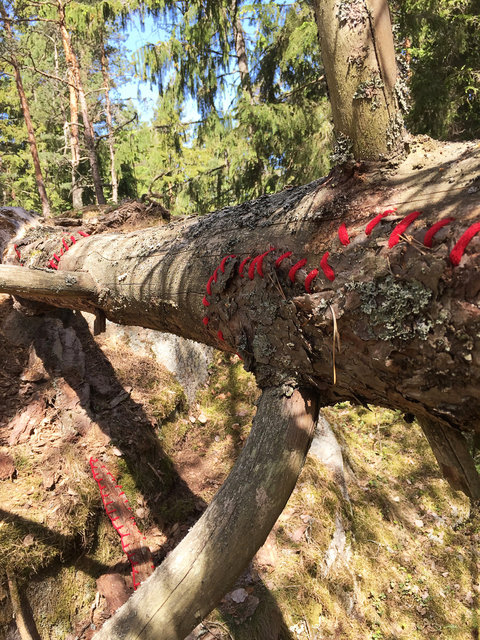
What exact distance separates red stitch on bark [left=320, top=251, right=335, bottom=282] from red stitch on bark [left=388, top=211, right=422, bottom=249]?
24 centimetres

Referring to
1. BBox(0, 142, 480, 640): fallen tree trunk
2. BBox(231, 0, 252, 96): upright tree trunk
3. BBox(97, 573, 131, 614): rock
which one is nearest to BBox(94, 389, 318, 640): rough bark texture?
BBox(0, 142, 480, 640): fallen tree trunk

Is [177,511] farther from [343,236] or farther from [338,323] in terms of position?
[343,236]

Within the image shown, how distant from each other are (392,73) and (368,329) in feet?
3.66

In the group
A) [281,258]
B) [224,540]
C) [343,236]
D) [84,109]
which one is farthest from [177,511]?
[84,109]

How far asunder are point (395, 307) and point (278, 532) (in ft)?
11.2

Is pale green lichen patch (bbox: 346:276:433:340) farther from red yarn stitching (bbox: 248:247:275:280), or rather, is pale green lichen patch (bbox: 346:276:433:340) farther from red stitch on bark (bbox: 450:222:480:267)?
red yarn stitching (bbox: 248:247:275:280)

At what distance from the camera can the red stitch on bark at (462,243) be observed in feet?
3.75

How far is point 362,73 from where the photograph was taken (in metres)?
1.57

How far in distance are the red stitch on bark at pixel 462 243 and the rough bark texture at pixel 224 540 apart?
0.82 meters

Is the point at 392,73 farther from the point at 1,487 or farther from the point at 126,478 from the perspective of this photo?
the point at 1,487

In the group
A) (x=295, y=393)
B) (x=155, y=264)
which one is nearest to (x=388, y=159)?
(x=295, y=393)

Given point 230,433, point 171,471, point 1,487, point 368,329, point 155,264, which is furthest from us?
point 230,433

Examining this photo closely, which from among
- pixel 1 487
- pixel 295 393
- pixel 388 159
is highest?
pixel 388 159

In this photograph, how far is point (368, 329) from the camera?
1350 millimetres
